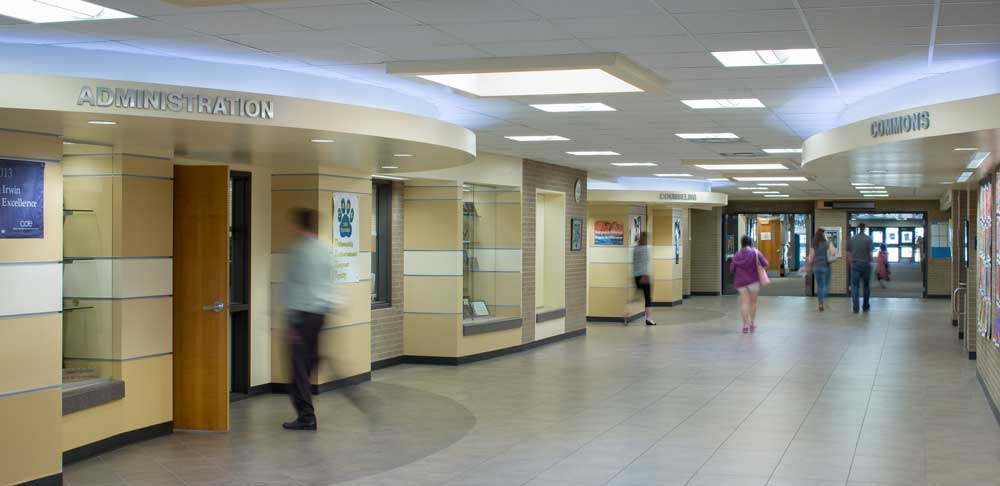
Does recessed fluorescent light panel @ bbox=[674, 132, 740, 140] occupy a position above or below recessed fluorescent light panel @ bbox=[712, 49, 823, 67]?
below

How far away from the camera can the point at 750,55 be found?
20.5ft

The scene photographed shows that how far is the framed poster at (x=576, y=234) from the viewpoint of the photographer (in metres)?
15.6

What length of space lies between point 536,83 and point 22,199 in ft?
12.6

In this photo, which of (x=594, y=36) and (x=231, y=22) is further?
(x=594, y=36)

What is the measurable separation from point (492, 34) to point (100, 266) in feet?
12.2

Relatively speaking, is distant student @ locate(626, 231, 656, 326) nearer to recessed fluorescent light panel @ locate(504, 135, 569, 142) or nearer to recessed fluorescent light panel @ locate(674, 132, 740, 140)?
recessed fluorescent light panel @ locate(674, 132, 740, 140)

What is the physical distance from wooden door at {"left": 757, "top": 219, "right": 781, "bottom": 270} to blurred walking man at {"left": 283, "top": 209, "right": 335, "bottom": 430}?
111ft

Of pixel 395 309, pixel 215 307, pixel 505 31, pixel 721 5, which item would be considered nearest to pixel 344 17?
pixel 505 31

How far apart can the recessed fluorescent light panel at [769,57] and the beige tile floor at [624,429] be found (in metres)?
2.77

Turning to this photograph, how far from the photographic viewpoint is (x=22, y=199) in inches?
230

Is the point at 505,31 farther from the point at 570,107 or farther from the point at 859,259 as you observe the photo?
the point at 859,259

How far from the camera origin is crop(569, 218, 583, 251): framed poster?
15.6m

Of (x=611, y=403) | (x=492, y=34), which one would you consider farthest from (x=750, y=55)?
(x=611, y=403)

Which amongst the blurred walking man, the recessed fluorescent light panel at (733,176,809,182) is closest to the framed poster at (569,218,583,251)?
the recessed fluorescent light panel at (733,176,809,182)
